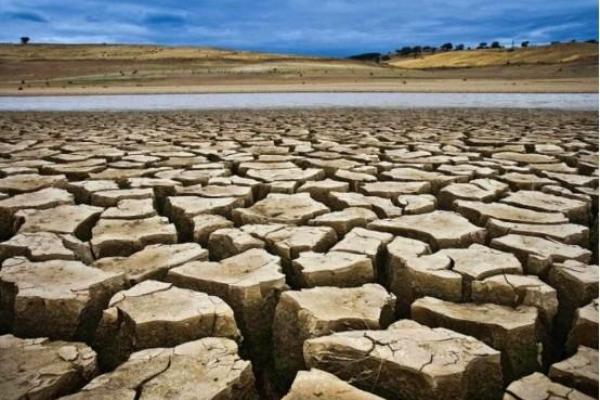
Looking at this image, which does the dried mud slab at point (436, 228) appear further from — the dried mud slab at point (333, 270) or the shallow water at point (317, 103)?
the shallow water at point (317, 103)

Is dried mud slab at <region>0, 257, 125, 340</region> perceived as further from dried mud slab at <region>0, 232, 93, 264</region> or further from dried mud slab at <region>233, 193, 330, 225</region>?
dried mud slab at <region>233, 193, 330, 225</region>

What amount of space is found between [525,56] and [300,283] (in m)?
39.8

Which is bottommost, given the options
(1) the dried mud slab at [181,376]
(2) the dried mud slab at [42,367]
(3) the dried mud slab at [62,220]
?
(1) the dried mud slab at [181,376]

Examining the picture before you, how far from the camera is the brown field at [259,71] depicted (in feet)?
61.5

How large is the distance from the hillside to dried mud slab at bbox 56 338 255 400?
31.7 metres

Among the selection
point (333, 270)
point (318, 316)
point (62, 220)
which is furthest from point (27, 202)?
point (318, 316)

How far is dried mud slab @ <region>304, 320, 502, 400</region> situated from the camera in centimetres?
103

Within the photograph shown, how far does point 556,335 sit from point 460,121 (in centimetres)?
531

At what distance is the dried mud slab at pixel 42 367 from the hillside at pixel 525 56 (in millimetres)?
31852

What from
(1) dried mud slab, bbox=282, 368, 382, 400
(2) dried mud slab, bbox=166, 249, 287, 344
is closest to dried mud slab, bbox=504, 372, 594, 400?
(1) dried mud slab, bbox=282, 368, 382, 400

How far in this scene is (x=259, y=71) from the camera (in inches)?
1069

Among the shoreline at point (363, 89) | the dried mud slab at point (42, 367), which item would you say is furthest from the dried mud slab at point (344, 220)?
the shoreline at point (363, 89)

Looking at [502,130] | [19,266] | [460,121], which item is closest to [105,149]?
[19,266]

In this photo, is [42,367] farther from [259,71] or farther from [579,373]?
[259,71]
